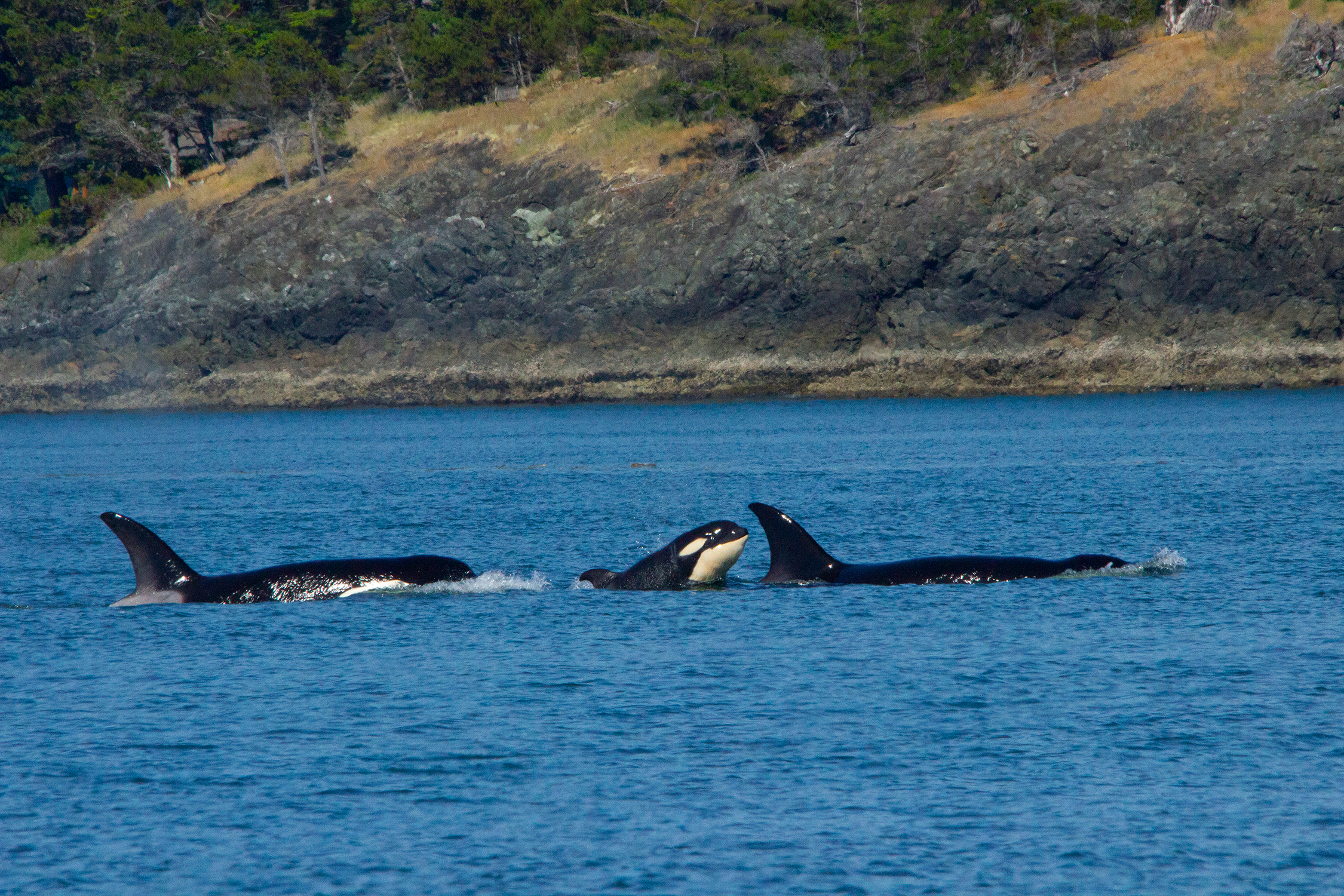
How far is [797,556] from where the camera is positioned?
67.7 feet

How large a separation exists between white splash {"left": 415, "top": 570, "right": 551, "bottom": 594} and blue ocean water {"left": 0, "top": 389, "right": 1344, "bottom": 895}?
10 cm

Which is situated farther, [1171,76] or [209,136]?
[209,136]

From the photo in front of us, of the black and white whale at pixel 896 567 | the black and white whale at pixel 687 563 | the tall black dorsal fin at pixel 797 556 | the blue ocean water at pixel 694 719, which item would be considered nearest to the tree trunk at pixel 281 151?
the blue ocean water at pixel 694 719

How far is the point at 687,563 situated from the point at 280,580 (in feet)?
17.8

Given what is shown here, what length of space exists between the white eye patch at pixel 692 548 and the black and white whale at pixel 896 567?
0.91 meters

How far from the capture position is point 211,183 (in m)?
99.0

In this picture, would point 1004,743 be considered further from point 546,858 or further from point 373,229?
point 373,229

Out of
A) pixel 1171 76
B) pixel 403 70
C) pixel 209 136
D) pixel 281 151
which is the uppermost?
pixel 403 70

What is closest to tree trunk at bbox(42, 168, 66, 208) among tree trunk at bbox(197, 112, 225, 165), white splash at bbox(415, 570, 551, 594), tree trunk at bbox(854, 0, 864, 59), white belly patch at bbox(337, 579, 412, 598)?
tree trunk at bbox(197, 112, 225, 165)

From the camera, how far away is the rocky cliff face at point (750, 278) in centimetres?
7112

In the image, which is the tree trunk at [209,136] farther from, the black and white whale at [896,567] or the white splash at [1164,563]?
the white splash at [1164,563]

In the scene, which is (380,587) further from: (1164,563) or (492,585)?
(1164,563)

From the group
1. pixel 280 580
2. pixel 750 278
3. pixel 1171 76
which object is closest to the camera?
pixel 280 580

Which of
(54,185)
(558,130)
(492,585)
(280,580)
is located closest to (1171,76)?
(558,130)
